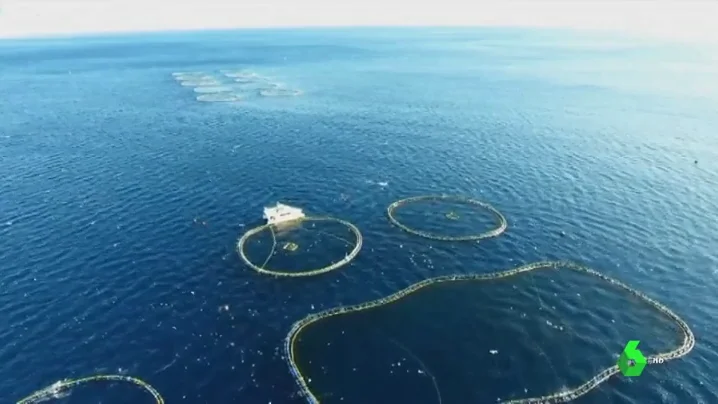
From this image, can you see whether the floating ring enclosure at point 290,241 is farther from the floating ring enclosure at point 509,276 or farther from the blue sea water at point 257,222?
the floating ring enclosure at point 509,276

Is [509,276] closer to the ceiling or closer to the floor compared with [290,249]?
closer to the floor

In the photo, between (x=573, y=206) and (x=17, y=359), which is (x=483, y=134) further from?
(x=17, y=359)

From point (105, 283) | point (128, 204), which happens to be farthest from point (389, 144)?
point (105, 283)

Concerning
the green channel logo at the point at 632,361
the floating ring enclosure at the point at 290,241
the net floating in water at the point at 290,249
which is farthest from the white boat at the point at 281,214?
the green channel logo at the point at 632,361

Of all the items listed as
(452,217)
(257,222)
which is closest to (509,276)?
(452,217)

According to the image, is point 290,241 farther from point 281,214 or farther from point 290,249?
point 281,214

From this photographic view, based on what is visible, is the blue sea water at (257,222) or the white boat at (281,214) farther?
the white boat at (281,214)
